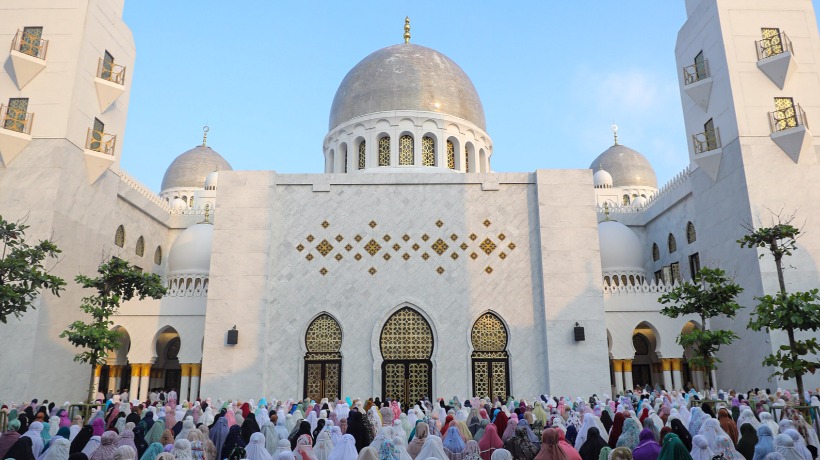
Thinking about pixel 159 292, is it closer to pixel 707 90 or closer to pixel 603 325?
pixel 603 325

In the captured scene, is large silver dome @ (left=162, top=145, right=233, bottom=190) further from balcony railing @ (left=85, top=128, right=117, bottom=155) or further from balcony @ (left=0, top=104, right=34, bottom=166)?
balcony @ (left=0, top=104, right=34, bottom=166)

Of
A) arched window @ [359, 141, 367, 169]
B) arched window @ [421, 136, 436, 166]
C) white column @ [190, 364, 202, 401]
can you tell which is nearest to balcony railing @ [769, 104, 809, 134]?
arched window @ [421, 136, 436, 166]

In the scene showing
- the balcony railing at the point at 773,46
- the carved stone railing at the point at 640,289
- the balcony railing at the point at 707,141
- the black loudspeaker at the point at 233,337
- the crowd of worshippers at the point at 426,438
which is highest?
the balcony railing at the point at 773,46

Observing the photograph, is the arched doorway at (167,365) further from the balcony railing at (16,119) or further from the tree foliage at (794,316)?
the tree foliage at (794,316)

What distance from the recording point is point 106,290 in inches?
579

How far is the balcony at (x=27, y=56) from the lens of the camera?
16.6m

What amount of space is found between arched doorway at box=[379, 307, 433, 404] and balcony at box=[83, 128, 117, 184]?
10.0 m

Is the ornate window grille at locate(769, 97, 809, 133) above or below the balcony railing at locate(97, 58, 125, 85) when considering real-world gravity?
below

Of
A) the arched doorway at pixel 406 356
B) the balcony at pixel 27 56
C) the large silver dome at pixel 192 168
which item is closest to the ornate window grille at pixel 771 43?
the arched doorway at pixel 406 356

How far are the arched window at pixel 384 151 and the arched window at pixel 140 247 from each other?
388 inches

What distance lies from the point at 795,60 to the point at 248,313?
705 inches

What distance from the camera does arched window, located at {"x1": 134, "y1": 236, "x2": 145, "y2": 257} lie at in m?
22.1

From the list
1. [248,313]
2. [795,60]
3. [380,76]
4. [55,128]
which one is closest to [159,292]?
[248,313]

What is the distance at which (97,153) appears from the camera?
1742 centimetres
